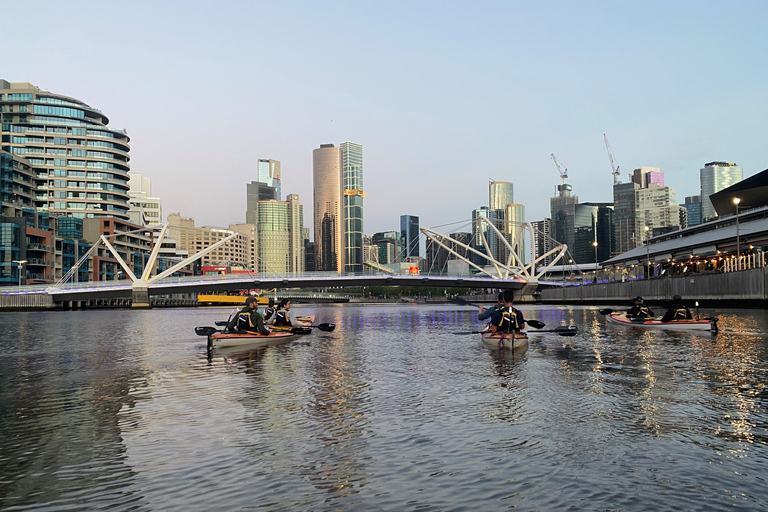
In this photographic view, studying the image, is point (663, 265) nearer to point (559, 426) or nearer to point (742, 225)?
point (742, 225)

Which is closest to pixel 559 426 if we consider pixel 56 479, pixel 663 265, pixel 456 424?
pixel 456 424

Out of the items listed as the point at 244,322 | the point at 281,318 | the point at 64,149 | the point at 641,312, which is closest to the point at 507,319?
the point at 244,322

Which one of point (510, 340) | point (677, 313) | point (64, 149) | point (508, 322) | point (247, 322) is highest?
point (64, 149)

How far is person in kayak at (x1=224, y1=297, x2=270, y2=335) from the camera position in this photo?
3013 centimetres

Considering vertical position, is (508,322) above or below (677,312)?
above

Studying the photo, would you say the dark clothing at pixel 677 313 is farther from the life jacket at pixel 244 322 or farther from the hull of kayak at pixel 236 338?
the life jacket at pixel 244 322

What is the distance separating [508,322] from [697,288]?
193ft

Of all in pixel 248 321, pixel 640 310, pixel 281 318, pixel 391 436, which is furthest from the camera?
pixel 640 310

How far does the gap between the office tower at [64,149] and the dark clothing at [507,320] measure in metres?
175

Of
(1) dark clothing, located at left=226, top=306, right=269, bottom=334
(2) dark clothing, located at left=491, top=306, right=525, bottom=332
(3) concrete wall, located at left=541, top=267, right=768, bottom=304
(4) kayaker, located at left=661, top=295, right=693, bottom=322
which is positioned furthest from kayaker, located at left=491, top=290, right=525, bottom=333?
(3) concrete wall, located at left=541, top=267, right=768, bottom=304

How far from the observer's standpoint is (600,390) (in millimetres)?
16750

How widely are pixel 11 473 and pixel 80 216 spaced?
7395 inches

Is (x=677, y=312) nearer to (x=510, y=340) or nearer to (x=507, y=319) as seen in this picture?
(x=507, y=319)

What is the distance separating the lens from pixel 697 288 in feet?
251
